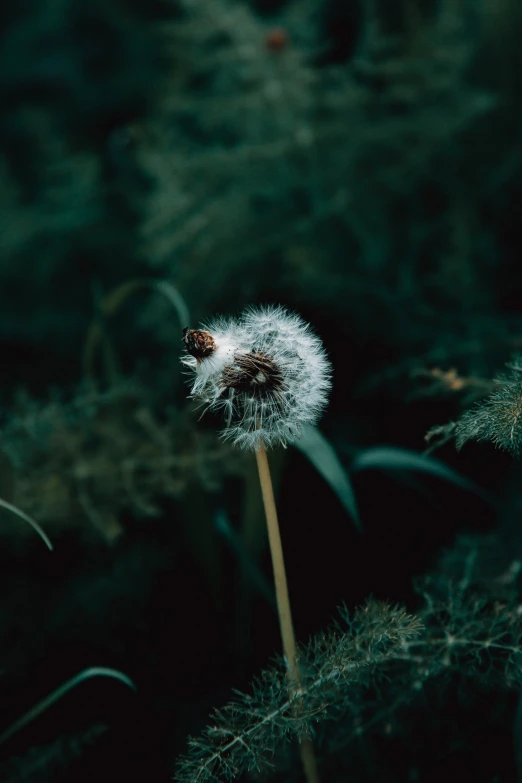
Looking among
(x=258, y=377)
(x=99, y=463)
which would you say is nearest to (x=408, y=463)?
(x=258, y=377)

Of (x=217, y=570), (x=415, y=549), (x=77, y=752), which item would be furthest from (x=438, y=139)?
(x=77, y=752)

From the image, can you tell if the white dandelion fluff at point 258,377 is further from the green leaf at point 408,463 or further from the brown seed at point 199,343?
the green leaf at point 408,463

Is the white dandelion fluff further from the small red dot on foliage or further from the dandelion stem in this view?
the small red dot on foliage

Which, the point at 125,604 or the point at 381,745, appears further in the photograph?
the point at 125,604

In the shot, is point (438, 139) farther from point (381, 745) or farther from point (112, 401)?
point (381, 745)

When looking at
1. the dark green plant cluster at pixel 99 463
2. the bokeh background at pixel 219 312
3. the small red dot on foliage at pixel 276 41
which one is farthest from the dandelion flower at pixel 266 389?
the small red dot on foliage at pixel 276 41
